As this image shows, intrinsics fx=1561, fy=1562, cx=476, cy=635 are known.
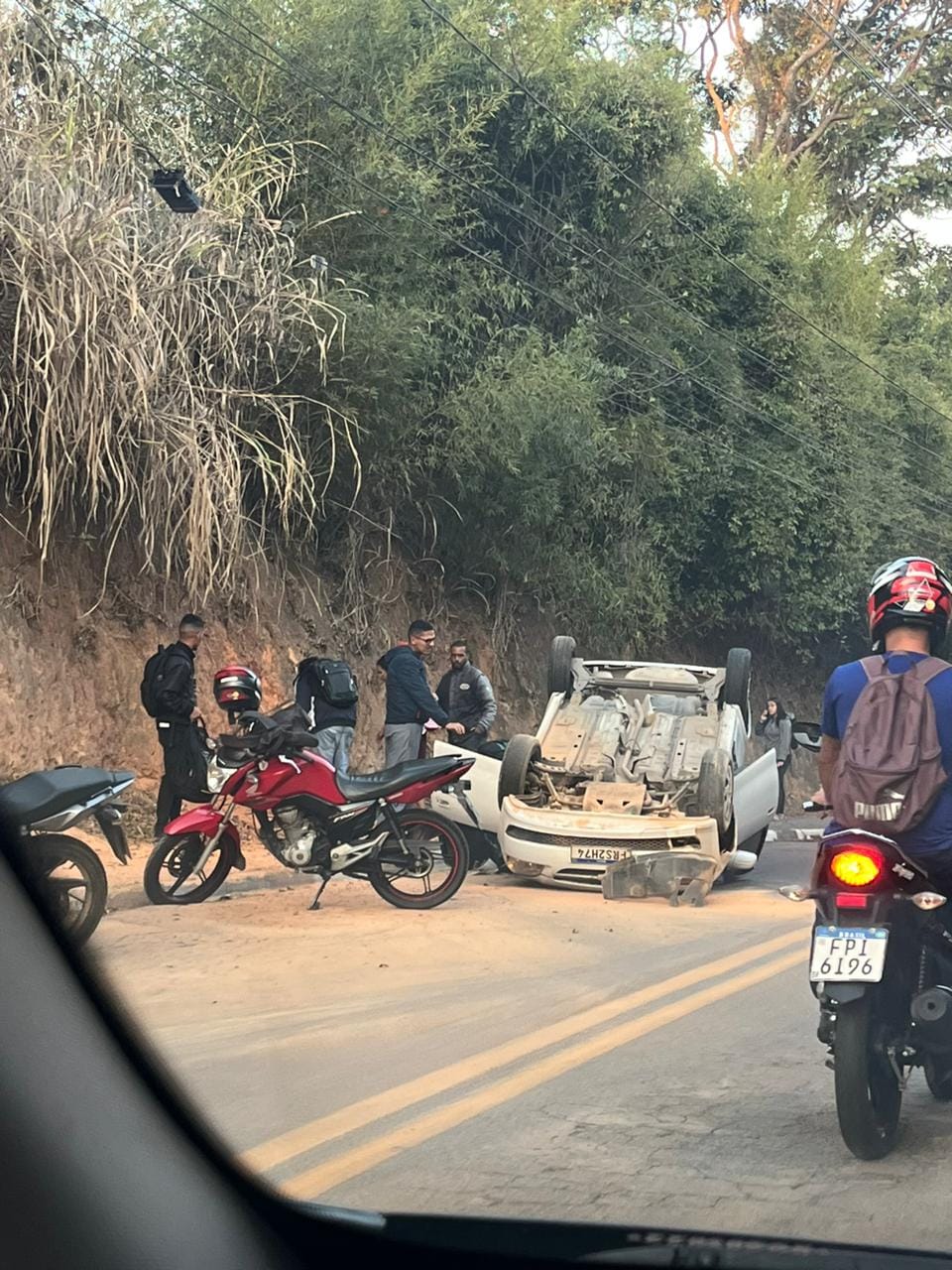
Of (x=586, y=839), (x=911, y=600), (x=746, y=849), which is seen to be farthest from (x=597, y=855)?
(x=911, y=600)

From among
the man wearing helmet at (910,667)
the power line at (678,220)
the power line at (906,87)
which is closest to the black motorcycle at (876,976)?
the man wearing helmet at (910,667)

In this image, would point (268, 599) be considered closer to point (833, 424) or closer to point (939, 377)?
point (833, 424)

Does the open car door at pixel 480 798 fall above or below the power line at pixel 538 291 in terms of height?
below

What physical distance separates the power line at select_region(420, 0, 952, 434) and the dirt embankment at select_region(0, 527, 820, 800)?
6057mm

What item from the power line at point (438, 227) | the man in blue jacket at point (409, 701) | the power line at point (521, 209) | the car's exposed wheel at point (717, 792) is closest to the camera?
the car's exposed wheel at point (717, 792)

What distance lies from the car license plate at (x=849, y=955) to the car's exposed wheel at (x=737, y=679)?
829 cm

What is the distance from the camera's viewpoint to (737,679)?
1321 cm

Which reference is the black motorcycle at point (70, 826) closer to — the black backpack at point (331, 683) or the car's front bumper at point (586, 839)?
the car's front bumper at point (586, 839)

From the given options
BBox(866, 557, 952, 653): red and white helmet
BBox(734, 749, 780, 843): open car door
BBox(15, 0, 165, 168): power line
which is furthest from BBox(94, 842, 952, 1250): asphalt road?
BBox(15, 0, 165, 168): power line

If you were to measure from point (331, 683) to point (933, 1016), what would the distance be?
8.27m

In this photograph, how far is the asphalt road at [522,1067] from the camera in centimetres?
432

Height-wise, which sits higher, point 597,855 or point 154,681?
point 154,681

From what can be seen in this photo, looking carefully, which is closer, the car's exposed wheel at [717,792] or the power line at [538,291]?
the car's exposed wheel at [717,792]

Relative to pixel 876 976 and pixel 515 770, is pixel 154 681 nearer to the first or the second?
pixel 515 770
